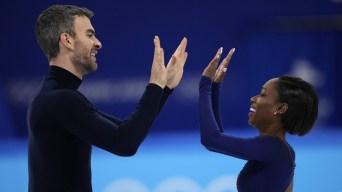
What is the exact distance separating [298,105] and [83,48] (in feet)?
3.13

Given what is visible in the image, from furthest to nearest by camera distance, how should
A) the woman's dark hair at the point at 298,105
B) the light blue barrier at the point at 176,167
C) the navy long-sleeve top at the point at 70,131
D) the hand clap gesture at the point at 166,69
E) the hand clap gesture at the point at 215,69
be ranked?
1. the light blue barrier at the point at 176,167
2. the hand clap gesture at the point at 215,69
3. the woman's dark hair at the point at 298,105
4. the hand clap gesture at the point at 166,69
5. the navy long-sleeve top at the point at 70,131

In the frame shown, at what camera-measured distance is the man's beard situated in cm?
231

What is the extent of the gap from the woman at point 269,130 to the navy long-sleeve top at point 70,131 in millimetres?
295

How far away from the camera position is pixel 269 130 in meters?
2.52

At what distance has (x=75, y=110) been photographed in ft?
6.80

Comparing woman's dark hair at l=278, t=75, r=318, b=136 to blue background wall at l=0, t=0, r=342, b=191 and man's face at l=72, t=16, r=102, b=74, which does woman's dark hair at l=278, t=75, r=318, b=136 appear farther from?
blue background wall at l=0, t=0, r=342, b=191

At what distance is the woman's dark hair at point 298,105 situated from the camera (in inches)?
96.1

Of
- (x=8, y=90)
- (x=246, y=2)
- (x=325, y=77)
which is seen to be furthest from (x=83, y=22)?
(x=325, y=77)

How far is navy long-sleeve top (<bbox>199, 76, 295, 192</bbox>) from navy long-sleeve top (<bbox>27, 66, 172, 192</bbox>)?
0.27m

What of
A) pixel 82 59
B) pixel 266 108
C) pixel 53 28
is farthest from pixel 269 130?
pixel 53 28

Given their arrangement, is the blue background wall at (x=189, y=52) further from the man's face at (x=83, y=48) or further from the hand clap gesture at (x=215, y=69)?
the man's face at (x=83, y=48)

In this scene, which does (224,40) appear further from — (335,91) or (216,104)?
(216,104)

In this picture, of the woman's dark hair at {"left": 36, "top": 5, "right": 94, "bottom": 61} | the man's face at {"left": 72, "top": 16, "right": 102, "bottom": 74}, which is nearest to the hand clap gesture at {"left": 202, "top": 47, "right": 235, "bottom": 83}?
the man's face at {"left": 72, "top": 16, "right": 102, "bottom": 74}

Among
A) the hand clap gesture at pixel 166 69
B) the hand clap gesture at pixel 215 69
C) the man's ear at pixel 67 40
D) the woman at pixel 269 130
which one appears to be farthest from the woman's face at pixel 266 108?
the man's ear at pixel 67 40
